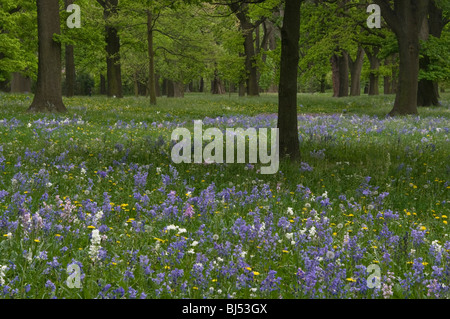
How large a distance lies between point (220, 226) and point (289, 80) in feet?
16.6

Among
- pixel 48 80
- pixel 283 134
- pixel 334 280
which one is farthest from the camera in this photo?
pixel 48 80

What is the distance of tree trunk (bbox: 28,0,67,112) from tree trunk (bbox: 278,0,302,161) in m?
10.6

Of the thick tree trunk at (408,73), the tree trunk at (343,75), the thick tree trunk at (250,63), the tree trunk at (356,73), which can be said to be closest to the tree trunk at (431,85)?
the thick tree trunk at (408,73)

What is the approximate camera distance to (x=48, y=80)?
57.2 ft

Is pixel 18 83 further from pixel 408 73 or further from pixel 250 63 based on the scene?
pixel 408 73

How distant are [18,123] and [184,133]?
4.63 meters

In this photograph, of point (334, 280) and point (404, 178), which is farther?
point (404, 178)

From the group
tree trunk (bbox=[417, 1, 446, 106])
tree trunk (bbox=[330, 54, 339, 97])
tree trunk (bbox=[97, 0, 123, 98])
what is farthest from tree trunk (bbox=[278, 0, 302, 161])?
tree trunk (bbox=[330, 54, 339, 97])

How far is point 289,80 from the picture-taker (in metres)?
9.51

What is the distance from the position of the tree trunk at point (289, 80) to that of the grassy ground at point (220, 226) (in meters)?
0.67

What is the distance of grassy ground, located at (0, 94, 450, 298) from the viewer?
3709 millimetres

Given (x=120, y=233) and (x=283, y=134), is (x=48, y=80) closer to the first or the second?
(x=283, y=134)

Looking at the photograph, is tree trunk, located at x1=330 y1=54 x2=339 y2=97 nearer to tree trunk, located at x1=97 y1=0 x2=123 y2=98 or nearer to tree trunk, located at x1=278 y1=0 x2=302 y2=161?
tree trunk, located at x1=97 y1=0 x2=123 y2=98
